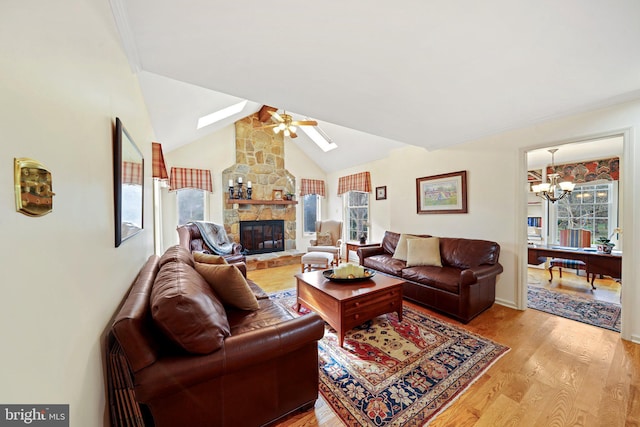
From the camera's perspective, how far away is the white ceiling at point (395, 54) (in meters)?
1.27

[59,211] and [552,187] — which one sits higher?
[552,187]

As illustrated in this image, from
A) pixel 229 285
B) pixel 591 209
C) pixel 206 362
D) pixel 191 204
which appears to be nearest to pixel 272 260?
pixel 191 204

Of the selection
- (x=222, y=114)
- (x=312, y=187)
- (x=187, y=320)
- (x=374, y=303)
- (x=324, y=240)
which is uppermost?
(x=222, y=114)

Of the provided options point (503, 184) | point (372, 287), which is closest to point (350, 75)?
point (372, 287)

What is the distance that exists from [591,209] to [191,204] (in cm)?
797

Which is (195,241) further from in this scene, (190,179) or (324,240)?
(324,240)

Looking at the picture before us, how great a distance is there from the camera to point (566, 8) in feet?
4.10

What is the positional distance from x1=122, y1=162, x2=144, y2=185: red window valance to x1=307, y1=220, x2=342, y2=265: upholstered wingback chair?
3600 millimetres

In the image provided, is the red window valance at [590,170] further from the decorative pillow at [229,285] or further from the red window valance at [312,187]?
the decorative pillow at [229,285]

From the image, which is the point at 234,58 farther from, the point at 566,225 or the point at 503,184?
the point at 566,225

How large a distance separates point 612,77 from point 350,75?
206 cm

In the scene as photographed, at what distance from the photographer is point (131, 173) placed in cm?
160

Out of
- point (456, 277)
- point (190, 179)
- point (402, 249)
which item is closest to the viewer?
point (456, 277)

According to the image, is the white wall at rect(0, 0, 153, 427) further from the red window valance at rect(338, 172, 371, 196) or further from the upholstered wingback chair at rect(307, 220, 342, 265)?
the red window valance at rect(338, 172, 371, 196)
